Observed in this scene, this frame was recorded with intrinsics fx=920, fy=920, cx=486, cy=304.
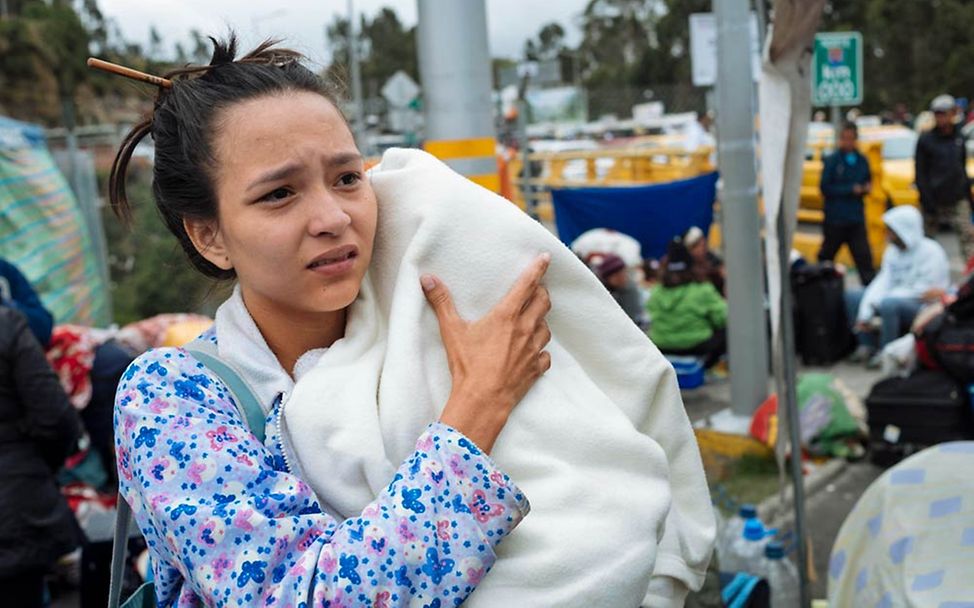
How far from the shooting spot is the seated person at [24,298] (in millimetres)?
4539

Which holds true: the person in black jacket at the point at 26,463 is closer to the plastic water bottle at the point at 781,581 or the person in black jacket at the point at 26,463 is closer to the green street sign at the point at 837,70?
the plastic water bottle at the point at 781,581

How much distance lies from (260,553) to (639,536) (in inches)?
21.2

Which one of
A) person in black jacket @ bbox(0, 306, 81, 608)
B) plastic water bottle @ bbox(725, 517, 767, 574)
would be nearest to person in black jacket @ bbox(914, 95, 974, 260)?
plastic water bottle @ bbox(725, 517, 767, 574)

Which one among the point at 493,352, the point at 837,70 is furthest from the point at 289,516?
the point at 837,70

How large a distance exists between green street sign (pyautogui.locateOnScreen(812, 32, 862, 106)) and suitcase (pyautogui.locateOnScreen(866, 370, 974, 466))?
3.90 meters

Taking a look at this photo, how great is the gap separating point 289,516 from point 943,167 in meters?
11.2

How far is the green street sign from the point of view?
8648mm

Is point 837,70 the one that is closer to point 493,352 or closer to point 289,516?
point 493,352

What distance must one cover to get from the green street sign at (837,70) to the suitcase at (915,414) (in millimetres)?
3902

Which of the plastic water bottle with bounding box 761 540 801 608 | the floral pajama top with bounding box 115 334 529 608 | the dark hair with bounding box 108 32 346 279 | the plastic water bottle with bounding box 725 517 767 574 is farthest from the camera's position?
the plastic water bottle with bounding box 725 517 767 574

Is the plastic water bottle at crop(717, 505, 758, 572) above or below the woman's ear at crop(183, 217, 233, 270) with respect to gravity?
below

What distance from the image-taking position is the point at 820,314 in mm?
8180

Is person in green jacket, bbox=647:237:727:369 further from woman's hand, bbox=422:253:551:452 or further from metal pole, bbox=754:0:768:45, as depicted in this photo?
woman's hand, bbox=422:253:551:452

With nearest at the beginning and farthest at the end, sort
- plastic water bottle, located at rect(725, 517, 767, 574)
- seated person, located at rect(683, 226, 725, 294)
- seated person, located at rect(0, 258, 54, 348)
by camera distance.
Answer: plastic water bottle, located at rect(725, 517, 767, 574) → seated person, located at rect(0, 258, 54, 348) → seated person, located at rect(683, 226, 725, 294)
